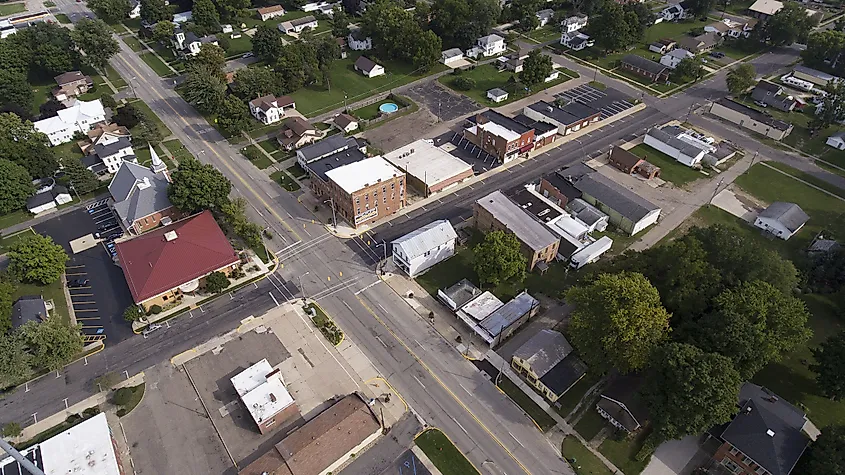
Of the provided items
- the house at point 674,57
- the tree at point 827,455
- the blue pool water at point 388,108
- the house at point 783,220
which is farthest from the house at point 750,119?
the tree at point 827,455

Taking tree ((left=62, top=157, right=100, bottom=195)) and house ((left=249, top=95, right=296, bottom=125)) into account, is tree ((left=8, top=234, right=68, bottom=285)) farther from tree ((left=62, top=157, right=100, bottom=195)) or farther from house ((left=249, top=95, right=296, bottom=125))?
house ((left=249, top=95, right=296, bottom=125))

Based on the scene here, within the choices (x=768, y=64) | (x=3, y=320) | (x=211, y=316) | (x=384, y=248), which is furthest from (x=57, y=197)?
(x=768, y=64)

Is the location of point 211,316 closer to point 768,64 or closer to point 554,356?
point 554,356

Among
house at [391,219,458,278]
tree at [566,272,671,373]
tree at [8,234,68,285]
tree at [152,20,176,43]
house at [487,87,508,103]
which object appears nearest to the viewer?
tree at [566,272,671,373]

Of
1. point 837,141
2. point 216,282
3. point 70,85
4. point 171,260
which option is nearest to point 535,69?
point 837,141

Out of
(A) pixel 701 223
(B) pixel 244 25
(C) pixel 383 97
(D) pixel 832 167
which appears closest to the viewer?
(A) pixel 701 223

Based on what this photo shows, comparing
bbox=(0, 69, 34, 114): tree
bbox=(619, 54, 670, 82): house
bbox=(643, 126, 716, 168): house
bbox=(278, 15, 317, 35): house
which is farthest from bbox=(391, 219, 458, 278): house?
bbox=(278, 15, 317, 35): house

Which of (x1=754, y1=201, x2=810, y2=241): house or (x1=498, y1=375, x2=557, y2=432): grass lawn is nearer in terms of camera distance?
(x1=498, y1=375, x2=557, y2=432): grass lawn
